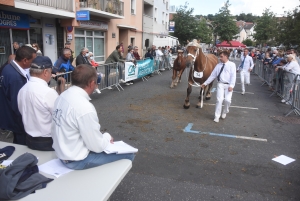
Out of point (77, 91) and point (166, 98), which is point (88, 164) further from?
point (166, 98)

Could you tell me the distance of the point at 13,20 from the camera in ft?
39.7

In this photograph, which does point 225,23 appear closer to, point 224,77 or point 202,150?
point 224,77

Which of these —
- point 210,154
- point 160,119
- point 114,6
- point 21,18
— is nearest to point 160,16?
point 114,6

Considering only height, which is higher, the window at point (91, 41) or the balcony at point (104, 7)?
the balcony at point (104, 7)

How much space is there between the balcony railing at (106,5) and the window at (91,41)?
72.1 inches

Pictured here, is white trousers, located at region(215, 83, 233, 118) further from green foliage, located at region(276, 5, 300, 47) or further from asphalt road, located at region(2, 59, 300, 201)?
green foliage, located at region(276, 5, 300, 47)

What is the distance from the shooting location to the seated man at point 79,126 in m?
2.31

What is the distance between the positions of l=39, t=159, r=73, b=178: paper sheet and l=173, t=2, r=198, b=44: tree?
38638mm

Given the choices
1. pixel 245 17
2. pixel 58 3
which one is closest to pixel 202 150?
→ pixel 58 3

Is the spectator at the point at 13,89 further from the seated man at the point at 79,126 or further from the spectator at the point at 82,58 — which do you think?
the spectator at the point at 82,58

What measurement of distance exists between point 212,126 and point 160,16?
3270 centimetres

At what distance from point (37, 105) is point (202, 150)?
341 centimetres

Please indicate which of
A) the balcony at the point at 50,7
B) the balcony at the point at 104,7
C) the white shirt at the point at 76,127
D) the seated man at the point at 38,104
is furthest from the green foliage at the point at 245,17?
the white shirt at the point at 76,127

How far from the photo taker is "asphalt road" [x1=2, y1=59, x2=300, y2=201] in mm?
3699
